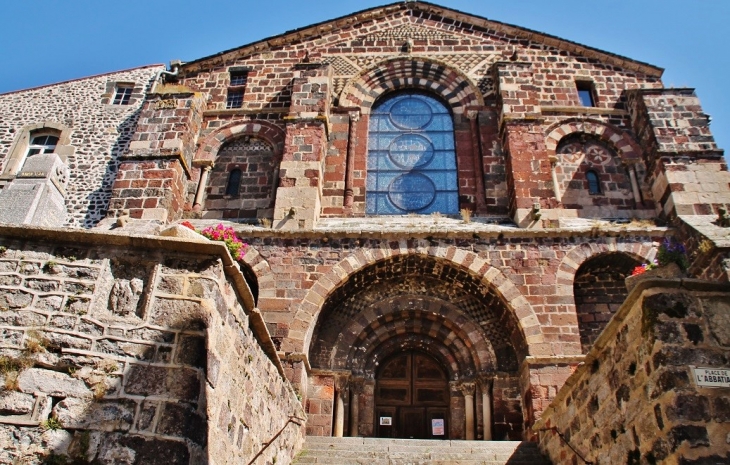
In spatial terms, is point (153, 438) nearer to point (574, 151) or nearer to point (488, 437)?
point (488, 437)

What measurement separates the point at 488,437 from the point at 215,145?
8465 mm

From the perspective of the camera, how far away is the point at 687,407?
4195 mm

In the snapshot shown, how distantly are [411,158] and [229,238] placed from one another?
512 centimetres

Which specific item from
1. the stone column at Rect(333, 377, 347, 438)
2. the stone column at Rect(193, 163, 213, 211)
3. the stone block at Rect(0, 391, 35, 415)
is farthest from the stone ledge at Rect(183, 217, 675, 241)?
the stone block at Rect(0, 391, 35, 415)

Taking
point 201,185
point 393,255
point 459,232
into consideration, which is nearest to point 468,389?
point 393,255

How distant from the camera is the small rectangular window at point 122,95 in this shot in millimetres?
16547

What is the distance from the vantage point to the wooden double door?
1050 cm

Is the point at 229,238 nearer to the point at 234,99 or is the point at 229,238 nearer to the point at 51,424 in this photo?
the point at 234,99

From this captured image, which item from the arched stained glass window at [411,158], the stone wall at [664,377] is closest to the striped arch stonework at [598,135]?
the arched stained glass window at [411,158]

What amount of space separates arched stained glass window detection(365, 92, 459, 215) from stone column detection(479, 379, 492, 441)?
3.85 metres

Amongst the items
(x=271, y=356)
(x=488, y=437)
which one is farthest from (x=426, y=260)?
(x=271, y=356)

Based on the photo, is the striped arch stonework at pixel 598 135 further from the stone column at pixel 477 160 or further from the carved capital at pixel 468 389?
the carved capital at pixel 468 389

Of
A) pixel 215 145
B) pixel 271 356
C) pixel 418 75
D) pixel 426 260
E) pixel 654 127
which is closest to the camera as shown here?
pixel 271 356

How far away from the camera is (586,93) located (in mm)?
14242
